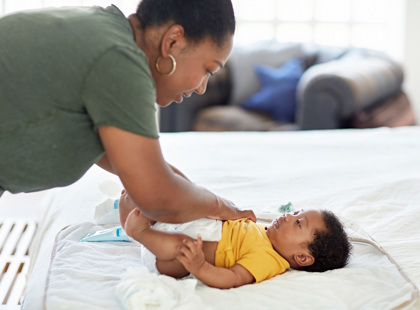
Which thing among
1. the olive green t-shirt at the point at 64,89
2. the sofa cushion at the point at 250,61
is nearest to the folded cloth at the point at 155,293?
the olive green t-shirt at the point at 64,89

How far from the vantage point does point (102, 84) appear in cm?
99

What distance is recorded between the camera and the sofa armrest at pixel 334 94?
352cm

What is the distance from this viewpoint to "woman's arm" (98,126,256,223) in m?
1.01

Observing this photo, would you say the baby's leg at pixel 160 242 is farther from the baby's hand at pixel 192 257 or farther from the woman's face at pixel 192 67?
the woman's face at pixel 192 67

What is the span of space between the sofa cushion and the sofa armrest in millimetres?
477

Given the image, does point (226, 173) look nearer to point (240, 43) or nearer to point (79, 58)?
point (79, 58)

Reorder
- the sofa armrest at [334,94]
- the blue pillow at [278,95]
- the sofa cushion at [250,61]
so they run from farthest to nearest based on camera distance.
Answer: the sofa cushion at [250,61] < the blue pillow at [278,95] < the sofa armrest at [334,94]

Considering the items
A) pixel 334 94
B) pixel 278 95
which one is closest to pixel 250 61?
pixel 278 95

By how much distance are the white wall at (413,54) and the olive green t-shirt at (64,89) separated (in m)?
3.78

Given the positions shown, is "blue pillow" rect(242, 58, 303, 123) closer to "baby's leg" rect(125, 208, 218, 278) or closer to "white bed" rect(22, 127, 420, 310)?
"white bed" rect(22, 127, 420, 310)

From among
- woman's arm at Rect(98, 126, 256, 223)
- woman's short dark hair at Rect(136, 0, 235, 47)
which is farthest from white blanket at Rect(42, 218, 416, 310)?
woman's short dark hair at Rect(136, 0, 235, 47)

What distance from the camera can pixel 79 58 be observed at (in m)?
1.00

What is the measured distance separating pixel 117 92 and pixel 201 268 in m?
0.45

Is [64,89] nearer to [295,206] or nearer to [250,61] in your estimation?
[295,206]
